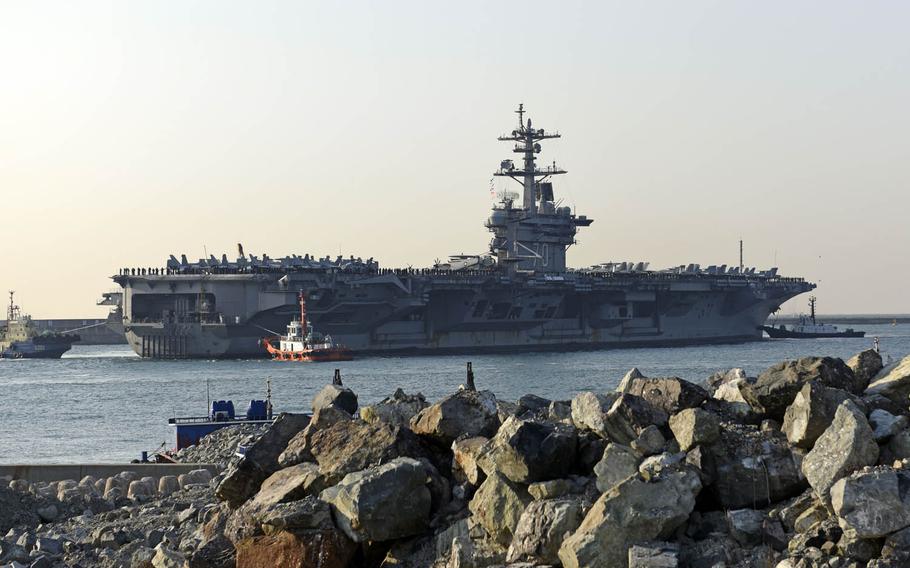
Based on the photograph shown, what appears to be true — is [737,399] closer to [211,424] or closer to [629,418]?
[629,418]

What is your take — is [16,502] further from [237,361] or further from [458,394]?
[237,361]

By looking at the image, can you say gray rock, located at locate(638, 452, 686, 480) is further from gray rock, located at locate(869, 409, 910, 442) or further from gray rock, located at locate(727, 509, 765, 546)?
gray rock, located at locate(869, 409, 910, 442)

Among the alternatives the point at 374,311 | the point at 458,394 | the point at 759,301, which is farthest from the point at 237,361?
the point at 458,394

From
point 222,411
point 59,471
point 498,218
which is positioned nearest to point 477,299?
point 498,218

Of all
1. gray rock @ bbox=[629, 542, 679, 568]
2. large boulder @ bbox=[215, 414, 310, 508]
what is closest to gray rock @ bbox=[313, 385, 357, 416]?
large boulder @ bbox=[215, 414, 310, 508]

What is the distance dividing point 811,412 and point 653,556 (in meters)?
1.19

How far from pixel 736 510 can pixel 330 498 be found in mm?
2169

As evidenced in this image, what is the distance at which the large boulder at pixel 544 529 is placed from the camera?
6098mm

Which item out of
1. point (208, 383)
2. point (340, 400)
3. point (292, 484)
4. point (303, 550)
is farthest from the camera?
point (208, 383)

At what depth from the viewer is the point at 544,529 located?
613cm

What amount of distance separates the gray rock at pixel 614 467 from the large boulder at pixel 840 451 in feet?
2.75

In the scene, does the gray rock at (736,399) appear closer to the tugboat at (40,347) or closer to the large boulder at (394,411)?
the large boulder at (394,411)

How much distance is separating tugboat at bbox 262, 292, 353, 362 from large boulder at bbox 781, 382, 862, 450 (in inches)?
1657

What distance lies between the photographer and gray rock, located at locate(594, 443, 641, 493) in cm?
628
